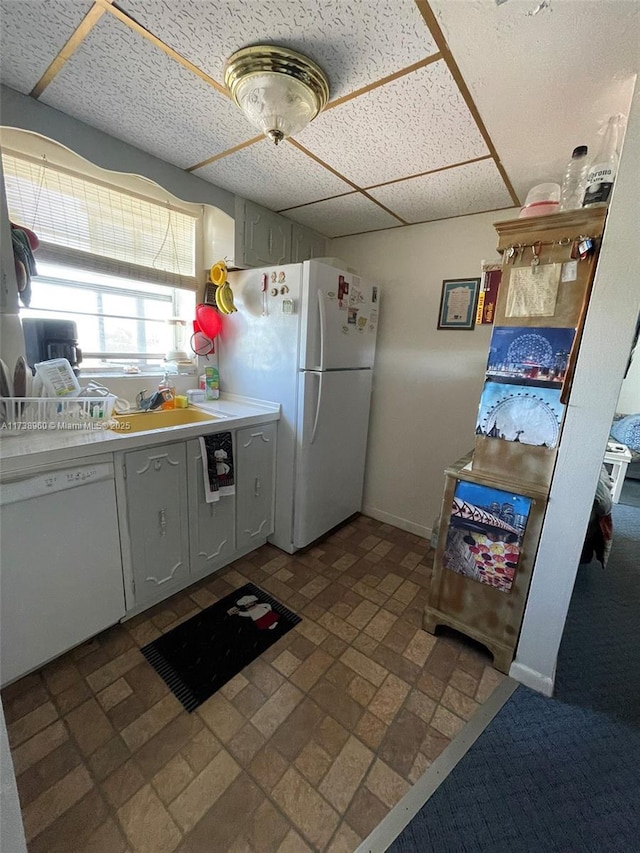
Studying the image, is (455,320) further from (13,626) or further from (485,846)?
(13,626)

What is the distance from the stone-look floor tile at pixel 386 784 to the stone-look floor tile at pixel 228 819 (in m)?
0.37

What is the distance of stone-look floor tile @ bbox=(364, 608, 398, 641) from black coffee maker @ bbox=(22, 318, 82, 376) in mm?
2050

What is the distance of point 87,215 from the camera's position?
6.00 feet

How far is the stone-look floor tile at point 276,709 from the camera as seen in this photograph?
129cm

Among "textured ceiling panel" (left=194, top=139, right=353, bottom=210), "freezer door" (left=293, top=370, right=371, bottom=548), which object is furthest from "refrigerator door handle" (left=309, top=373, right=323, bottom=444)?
"textured ceiling panel" (left=194, top=139, right=353, bottom=210)

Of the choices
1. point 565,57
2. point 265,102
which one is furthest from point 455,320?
point 265,102

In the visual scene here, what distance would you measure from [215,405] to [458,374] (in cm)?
171

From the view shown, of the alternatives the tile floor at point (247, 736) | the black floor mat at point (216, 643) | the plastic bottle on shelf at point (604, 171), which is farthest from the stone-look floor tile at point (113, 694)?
the plastic bottle on shelf at point (604, 171)

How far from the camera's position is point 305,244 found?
2693 millimetres

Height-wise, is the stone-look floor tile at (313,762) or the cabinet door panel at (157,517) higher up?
the cabinet door panel at (157,517)

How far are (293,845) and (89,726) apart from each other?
83cm

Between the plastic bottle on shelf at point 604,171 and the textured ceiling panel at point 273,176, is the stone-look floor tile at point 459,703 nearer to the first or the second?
the plastic bottle on shelf at point 604,171

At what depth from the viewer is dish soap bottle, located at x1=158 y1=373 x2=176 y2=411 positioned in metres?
2.19

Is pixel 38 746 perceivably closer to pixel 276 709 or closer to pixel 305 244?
pixel 276 709
